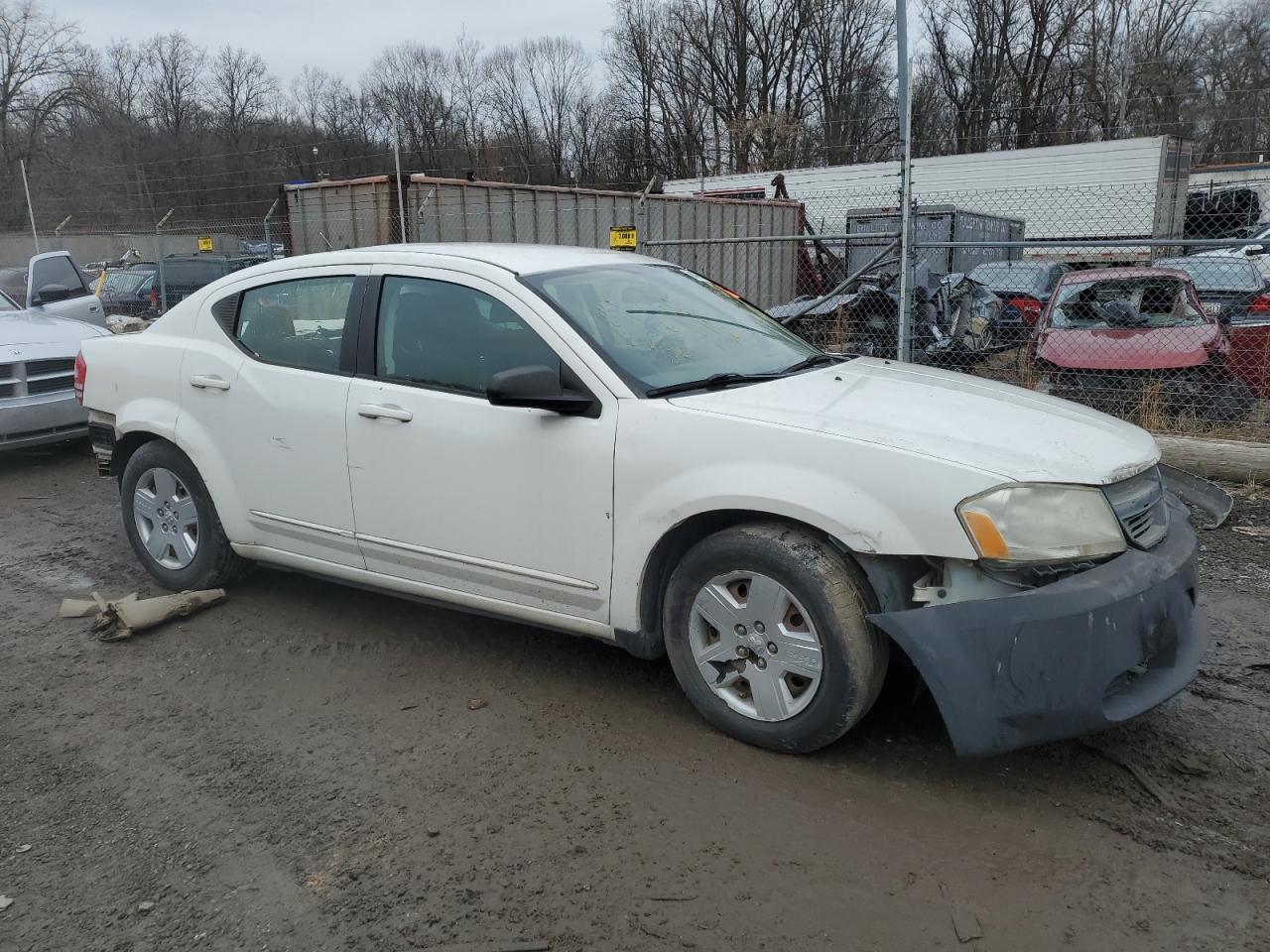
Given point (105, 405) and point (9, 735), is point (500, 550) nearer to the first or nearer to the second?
point (9, 735)

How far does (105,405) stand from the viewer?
4996mm

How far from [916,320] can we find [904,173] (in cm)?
388

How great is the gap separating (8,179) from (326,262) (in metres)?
18.2

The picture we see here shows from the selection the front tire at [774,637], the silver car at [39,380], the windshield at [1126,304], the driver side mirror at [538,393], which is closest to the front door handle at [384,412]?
the driver side mirror at [538,393]

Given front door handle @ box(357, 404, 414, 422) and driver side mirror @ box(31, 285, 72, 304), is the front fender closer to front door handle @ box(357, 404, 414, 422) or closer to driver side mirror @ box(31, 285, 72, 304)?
front door handle @ box(357, 404, 414, 422)

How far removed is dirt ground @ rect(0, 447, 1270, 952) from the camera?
252 centimetres

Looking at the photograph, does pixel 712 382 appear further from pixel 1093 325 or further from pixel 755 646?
pixel 1093 325

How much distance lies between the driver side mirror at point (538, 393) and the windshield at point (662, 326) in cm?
19

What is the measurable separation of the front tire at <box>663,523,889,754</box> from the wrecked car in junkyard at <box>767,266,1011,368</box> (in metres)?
5.98

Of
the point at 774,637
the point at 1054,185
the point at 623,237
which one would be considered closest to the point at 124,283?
the point at 623,237

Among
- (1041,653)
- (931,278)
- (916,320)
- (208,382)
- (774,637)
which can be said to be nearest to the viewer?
(1041,653)

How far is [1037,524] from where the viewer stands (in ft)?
9.34

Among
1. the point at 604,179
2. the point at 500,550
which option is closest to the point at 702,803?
the point at 500,550

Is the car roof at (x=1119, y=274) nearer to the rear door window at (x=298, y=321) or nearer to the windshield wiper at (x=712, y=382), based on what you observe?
the windshield wiper at (x=712, y=382)
